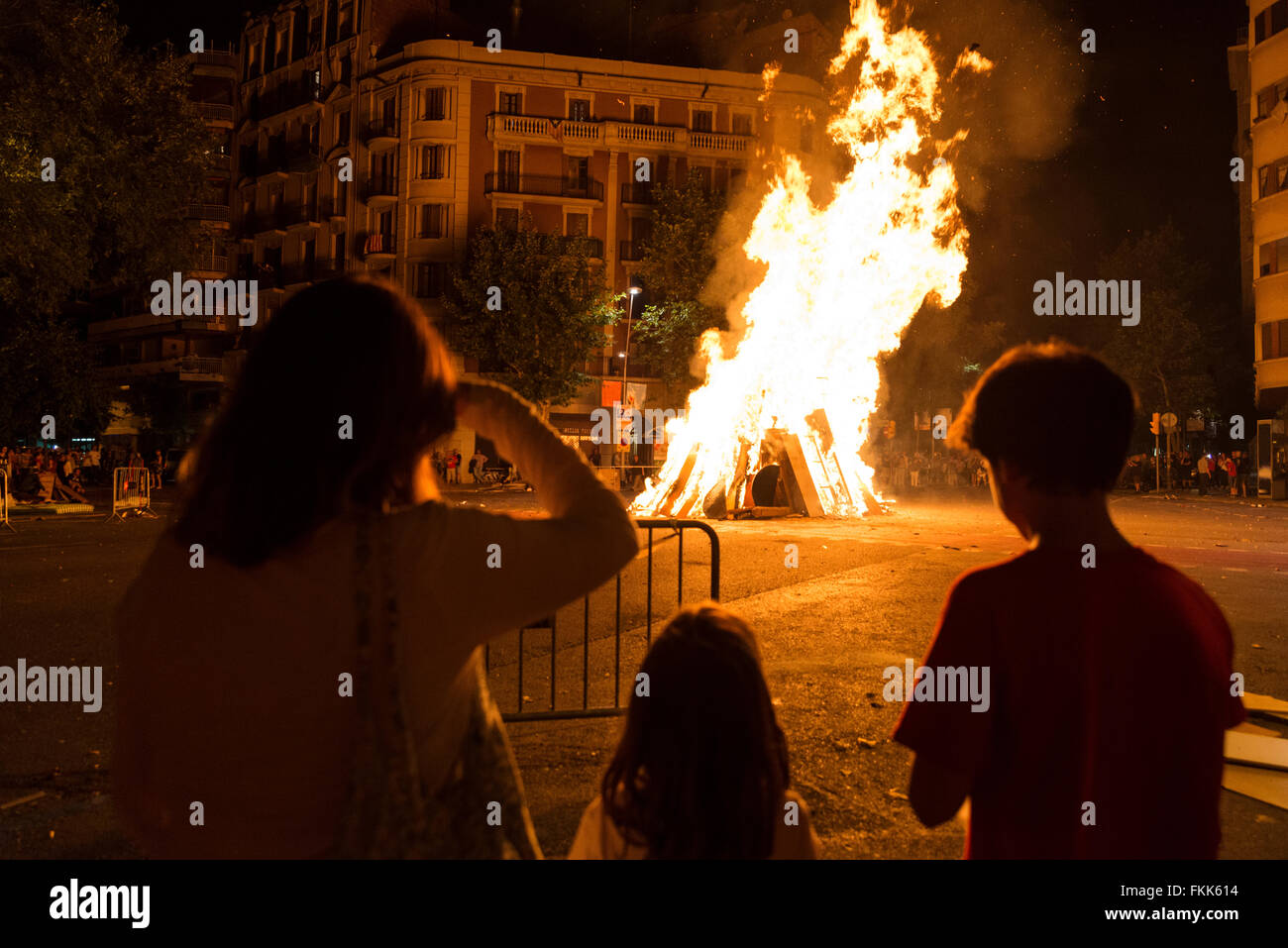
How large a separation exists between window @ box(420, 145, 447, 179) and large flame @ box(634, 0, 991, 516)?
78.8 feet

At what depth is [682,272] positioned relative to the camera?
37.8 meters

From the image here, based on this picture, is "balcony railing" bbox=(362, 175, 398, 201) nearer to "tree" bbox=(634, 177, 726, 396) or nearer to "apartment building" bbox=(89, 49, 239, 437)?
"apartment building" bbox=(89, 49, 239, 437)

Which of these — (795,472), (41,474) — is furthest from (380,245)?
(795,472)

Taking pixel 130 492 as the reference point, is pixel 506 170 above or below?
above

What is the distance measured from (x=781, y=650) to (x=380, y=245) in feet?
128

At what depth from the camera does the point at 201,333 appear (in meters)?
53.2

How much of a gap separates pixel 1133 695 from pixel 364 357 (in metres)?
1.55

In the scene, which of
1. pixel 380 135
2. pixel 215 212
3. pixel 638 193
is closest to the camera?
pixel 380 135

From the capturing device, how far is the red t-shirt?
1743 mm

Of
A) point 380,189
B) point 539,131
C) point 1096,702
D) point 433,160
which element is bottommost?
point 1096,702

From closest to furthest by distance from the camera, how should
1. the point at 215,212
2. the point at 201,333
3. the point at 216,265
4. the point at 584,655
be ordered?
the point at 584,655 → the point at 215,212 → the point at 216,265 → the point at 201,333

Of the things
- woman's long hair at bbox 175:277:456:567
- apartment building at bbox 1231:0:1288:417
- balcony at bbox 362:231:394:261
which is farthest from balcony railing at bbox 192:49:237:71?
woman's long hair at bbox 175:277:456:567

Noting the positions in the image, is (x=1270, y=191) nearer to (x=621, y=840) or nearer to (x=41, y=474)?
(x=621, y=840)

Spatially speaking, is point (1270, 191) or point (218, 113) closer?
point (1270, 191)
